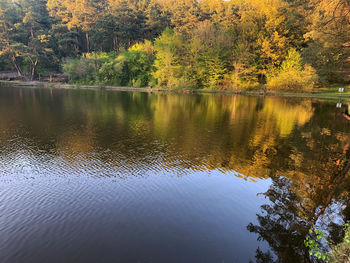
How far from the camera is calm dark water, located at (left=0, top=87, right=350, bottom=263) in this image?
7211mm

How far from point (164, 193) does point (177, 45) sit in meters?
62.5

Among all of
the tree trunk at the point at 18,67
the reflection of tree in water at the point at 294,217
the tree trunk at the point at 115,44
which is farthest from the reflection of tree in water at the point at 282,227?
the tree trunk at the point at 115,44

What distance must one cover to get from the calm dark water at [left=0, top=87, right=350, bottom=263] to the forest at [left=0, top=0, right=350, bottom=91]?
146 ft

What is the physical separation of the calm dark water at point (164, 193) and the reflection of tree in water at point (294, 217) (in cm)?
4

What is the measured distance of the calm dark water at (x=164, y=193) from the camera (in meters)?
7.21

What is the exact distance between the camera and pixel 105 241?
7.33 m

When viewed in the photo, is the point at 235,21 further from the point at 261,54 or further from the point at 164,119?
the point at 164,119

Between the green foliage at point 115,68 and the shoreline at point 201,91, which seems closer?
the shoreline at point 201,91

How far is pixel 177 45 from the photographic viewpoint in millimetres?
67188

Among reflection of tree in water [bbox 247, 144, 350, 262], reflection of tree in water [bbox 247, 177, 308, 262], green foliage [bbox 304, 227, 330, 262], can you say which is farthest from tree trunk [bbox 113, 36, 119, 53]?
green foliage [bbox 304, 227, 330, 262]

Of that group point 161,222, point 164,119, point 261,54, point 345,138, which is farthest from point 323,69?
point 161,222

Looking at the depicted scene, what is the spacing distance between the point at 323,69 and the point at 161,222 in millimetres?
65357

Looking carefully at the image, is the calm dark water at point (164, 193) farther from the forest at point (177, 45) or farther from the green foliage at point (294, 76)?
the forest at point (177, 45)

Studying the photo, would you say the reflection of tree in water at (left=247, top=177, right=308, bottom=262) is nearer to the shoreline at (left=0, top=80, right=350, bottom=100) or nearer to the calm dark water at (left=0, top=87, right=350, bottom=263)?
the calm dark water at (left=0, top=87, right=350, bottom=263)
